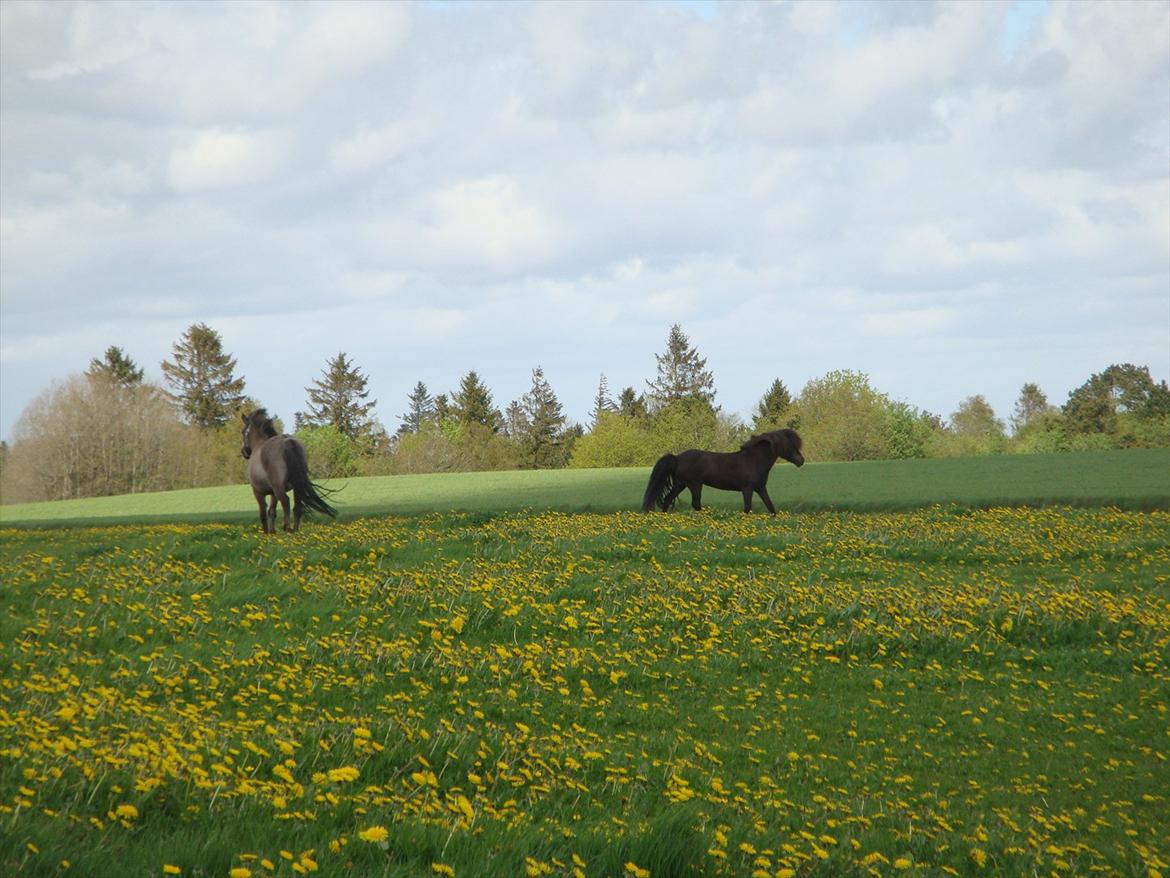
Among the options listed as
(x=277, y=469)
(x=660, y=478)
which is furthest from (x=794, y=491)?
(x=277, y=469)

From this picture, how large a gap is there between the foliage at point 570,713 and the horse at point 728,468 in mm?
8945

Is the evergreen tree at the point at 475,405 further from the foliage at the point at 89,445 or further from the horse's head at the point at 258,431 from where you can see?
the horse's head at the point at 258,431

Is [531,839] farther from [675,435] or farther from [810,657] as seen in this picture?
[675,435]

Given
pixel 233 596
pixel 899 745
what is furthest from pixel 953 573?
pixel 233 596

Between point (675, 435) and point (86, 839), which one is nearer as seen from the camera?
point (86, 839)

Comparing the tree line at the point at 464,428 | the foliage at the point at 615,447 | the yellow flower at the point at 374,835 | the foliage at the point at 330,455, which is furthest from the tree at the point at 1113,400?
the yellow flower at the point at 374,835

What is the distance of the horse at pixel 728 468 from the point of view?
2711cm

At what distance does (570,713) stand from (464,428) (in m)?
101

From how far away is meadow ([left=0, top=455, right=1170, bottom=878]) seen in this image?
524cm

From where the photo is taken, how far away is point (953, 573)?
17.8 m

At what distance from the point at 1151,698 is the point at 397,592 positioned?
8.76m

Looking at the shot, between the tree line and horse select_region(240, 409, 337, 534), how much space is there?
61605 mm

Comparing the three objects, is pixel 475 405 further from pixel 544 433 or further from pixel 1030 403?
pixel 1030 403

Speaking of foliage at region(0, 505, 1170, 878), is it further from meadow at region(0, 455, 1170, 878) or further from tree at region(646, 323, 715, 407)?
tree at region(646, 323, 715, 407)
